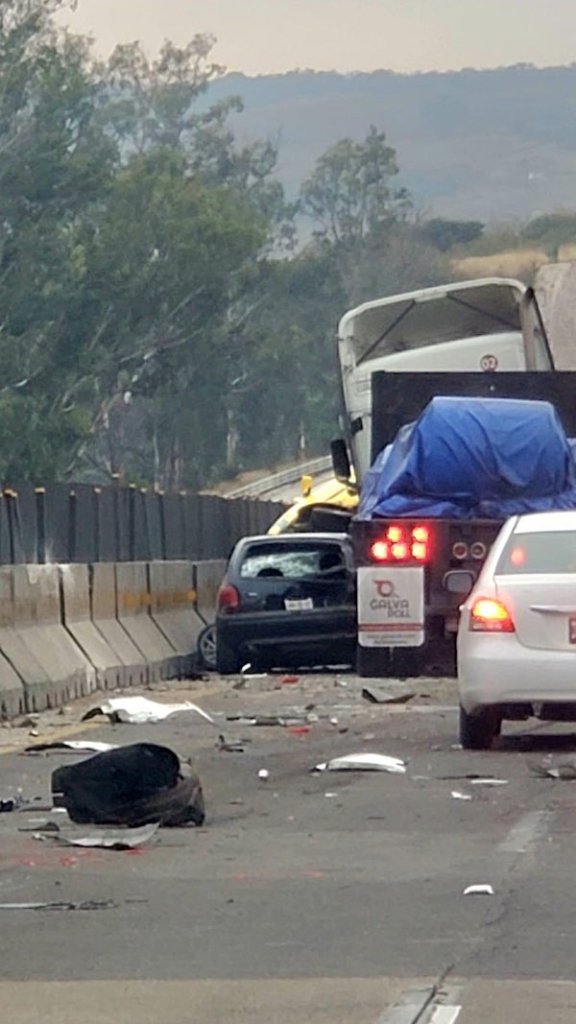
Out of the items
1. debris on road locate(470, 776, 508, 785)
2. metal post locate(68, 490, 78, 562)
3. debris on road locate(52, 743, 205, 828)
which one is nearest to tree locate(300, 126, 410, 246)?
metal post locate(68, 490, 78, 562)

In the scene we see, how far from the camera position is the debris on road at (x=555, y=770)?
1334 cm

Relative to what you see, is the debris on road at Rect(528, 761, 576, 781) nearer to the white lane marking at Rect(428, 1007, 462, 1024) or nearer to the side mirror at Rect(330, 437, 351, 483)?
the white lane marking at Rect(428, 1007, 462, 1024)

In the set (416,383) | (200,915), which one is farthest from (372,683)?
(200,915)

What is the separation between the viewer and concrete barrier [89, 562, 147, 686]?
2252 centimetres

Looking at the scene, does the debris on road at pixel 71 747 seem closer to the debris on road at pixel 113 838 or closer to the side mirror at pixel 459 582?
the debris on road at pixel 113 838

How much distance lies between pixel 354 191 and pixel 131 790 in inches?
4471

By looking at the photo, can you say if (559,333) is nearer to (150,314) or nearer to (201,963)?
(201,963)

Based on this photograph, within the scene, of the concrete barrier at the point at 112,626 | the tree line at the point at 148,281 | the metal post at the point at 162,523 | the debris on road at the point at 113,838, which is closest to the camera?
the debris on road at the point at 113,838

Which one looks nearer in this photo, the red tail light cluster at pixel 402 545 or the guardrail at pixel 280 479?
the red tail light cluster at pixel 402 545

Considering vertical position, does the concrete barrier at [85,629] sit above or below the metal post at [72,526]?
below

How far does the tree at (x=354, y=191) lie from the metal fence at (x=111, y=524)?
82856 millimetres

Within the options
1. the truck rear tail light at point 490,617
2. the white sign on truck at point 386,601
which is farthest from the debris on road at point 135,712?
the truck rear tail light at point 490,617

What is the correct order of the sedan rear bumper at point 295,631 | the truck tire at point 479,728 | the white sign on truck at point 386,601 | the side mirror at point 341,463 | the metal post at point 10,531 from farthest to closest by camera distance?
the side mirror at point 341,463 → the sedan rear bumper at point 295,631 → the metal post at point 10,531 → the white sign on truck at point 386,601 → the truck tire at point 479,728

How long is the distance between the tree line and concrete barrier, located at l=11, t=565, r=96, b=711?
52051mm
